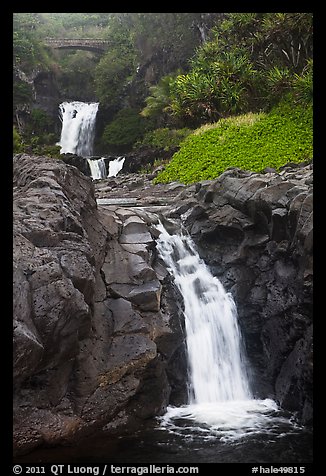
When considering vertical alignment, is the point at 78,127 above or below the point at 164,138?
above

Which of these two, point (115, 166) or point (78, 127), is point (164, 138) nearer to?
point (115, 166)

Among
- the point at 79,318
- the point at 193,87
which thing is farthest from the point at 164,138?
the point at 79,318

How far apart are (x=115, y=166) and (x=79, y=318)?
16.0 meters

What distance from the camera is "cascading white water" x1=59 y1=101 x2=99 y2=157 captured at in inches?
984

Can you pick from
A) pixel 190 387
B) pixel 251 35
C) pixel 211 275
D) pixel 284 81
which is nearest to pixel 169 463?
pixel 190 387

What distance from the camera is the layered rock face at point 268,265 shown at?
23.8ft

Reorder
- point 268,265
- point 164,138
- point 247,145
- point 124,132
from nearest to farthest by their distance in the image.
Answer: point 268,265 → point 247,145 → point 164,138 → point 124,132

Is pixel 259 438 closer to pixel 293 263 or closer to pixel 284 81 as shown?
pixel 293 263

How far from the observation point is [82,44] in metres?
33.0

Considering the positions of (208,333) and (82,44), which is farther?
(82,44)

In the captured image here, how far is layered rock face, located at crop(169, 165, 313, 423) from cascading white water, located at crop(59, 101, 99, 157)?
16.2 meters

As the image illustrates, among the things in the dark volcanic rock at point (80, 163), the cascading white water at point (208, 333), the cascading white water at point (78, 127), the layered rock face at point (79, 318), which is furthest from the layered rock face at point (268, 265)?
the cascading white water at point (78, 127)

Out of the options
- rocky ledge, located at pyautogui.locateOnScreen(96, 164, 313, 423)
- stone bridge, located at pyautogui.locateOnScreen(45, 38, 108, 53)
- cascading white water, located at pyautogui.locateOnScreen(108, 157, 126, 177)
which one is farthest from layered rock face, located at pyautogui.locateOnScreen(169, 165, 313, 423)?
stone bridge, located at pyautogui.locateOnScreen(45, 38, 108, 53)

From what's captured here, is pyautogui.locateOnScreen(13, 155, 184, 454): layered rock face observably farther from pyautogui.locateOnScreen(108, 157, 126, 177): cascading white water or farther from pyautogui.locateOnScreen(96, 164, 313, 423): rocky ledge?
pyautogui.locateOnScreen(108, 157, 126, 177): cascading white water
